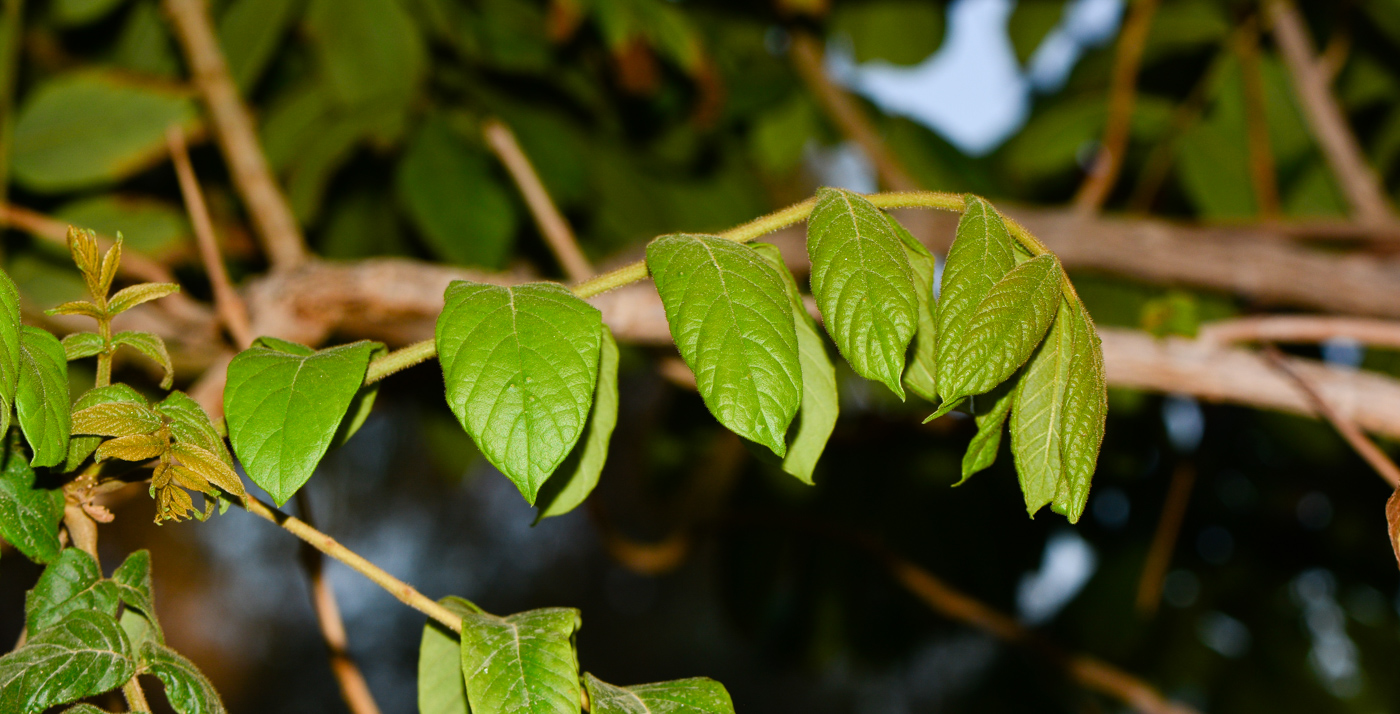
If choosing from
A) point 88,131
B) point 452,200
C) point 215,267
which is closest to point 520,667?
point 215,267

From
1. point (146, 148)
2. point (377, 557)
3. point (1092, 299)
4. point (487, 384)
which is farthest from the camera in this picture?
point (377, 557)

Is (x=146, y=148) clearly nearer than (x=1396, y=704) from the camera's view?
Yes

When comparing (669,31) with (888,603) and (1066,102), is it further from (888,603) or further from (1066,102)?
(888,603)

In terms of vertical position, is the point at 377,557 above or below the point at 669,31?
below

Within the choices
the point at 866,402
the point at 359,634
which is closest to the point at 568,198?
the point at 866,402

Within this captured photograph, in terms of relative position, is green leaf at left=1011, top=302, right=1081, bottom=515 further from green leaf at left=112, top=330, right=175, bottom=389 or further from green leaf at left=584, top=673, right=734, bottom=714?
green leaf at left=112, top=330, right=175, bottom=389

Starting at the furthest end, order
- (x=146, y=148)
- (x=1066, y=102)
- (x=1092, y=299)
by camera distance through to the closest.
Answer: (x=1066, y=102), (x=1092, y=299), (x=146, y=148)

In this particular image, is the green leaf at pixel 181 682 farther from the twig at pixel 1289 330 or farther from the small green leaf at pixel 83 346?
the twig at pixel 1289 330
